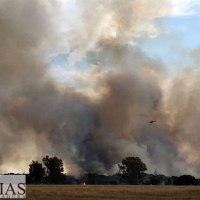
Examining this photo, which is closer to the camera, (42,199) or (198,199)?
(42,199)

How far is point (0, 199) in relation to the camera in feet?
164

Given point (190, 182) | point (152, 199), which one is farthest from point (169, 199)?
point (190, 182)

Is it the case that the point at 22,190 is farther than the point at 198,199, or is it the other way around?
the point at 22,190

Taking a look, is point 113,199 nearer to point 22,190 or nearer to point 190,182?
point 22,190

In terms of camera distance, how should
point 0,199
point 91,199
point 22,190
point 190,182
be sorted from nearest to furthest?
point 0,199
point 91,199
point 22,190
point 190,182

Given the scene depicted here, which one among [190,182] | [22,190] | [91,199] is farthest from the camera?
[190,182]

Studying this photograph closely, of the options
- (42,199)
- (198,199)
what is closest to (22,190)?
(42,199)

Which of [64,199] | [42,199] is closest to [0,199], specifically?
[42,199]

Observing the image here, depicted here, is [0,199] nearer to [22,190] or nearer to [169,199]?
[22,190]

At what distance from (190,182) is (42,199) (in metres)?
157

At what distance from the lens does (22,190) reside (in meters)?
61.2

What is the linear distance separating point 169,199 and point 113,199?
8.76m

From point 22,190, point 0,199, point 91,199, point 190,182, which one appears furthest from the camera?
point 190,182

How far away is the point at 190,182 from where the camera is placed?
638ft
